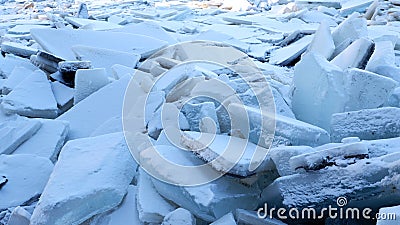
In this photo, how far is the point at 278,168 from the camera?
121 centimetres

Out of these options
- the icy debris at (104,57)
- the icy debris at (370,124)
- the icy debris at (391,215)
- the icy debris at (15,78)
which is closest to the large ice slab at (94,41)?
the icy debris at (104,57)

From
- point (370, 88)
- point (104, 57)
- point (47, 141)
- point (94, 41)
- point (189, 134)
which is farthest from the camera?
point (94, 41)

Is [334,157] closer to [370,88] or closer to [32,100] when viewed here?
[370,88]

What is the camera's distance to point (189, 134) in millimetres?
1450

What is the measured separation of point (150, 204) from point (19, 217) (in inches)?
16.6

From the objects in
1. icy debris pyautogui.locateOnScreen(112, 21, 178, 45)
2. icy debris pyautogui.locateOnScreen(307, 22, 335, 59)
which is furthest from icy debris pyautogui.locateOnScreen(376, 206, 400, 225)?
icy debris pyautogui.locateOnScreen(112, 21, 178, 45)

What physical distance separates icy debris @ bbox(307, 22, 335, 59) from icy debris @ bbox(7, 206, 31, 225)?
5.64ft

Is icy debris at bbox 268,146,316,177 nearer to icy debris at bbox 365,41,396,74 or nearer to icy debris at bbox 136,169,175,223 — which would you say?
icy debris at bbox 136,169,175,223

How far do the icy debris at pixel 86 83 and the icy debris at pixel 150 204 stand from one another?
0.98m

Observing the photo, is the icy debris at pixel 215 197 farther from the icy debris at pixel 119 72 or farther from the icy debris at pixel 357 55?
the icy debris at pixel 119 72

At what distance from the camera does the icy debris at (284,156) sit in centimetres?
118

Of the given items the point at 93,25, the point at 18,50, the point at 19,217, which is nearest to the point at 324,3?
the point at 93,25

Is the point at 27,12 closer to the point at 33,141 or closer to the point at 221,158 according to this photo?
the point at 33,141

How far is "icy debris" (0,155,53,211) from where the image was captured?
1.53 metres
